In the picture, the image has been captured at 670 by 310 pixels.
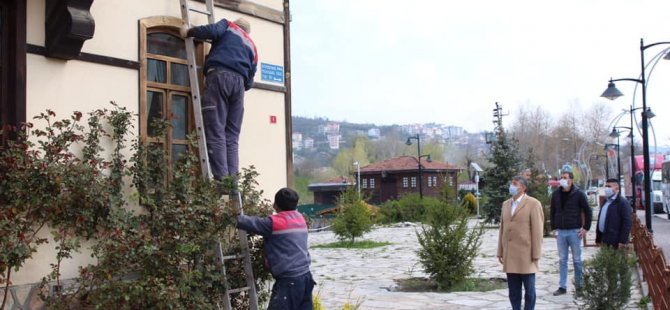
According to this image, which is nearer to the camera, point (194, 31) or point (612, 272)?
point (194, 31)

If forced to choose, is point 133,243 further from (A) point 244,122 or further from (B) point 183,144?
(A) point 244,122

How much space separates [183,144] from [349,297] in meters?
5.01

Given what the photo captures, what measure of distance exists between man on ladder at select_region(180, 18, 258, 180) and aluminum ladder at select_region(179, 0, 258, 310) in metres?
0.11

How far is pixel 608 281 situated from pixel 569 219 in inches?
93.5

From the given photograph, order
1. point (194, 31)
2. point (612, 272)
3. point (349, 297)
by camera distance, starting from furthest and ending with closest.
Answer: point (349, 297)
point (612, 272)
point (194, 31)

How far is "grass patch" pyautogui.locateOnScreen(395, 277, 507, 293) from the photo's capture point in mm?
12273

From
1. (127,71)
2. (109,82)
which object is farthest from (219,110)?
(109,82)

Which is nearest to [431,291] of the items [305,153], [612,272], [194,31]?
[612,272]

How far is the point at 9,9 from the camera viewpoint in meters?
5.83

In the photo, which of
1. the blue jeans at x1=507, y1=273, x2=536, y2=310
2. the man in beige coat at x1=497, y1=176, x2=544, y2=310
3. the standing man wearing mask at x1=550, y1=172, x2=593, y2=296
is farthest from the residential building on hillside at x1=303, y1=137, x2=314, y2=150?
the blue jeans at x1=507, y1=273, x2=536, y2=310

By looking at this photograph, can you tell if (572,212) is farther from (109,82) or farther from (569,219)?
(109,82)

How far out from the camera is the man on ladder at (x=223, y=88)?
262 inches

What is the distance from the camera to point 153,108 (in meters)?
6.94

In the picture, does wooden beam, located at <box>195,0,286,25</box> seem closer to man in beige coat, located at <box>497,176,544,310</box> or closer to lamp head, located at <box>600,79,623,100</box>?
man in beige coat, located at <box>497,176,544,310</box>
